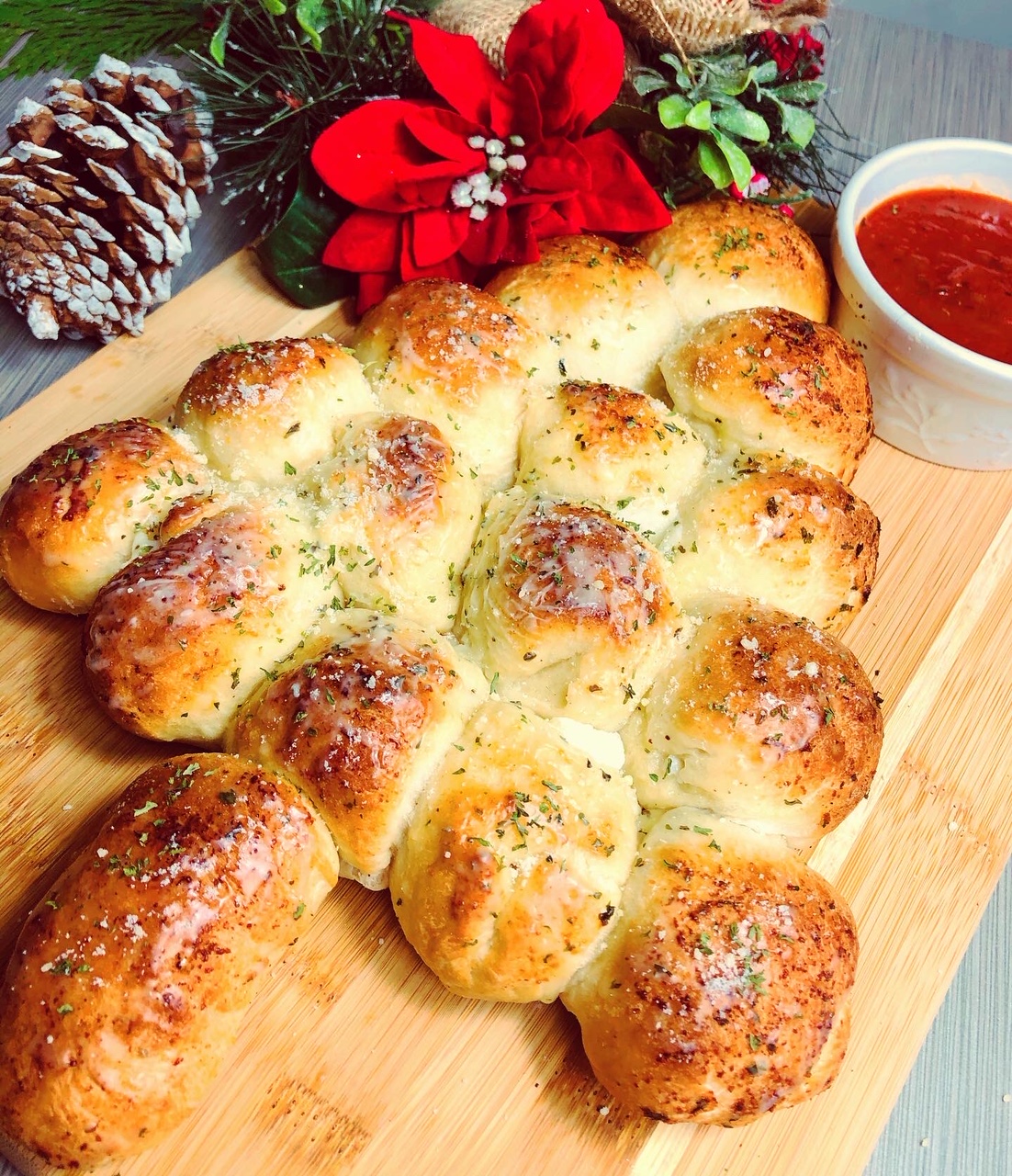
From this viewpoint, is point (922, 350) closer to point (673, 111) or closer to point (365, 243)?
point (673, 111)

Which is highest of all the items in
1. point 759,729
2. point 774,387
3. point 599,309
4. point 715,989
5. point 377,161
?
point 377,161

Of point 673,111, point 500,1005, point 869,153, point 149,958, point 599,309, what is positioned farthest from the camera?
point 869,153

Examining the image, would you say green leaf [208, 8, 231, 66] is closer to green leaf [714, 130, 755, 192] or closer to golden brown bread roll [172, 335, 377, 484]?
golden brown bread roll [172, 335, 377, 484]

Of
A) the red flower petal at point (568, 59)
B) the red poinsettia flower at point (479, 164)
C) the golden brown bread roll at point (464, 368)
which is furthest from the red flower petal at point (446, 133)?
the golden brown bread roll at point (464, 368)

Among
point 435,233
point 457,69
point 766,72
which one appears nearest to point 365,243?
point 435,233

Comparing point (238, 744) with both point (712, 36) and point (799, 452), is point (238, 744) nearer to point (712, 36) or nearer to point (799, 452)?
point (799, 452)

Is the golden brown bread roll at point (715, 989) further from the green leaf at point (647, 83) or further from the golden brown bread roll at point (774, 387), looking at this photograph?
the green leaf at point (647, 83)

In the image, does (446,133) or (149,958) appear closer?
(149,958)
